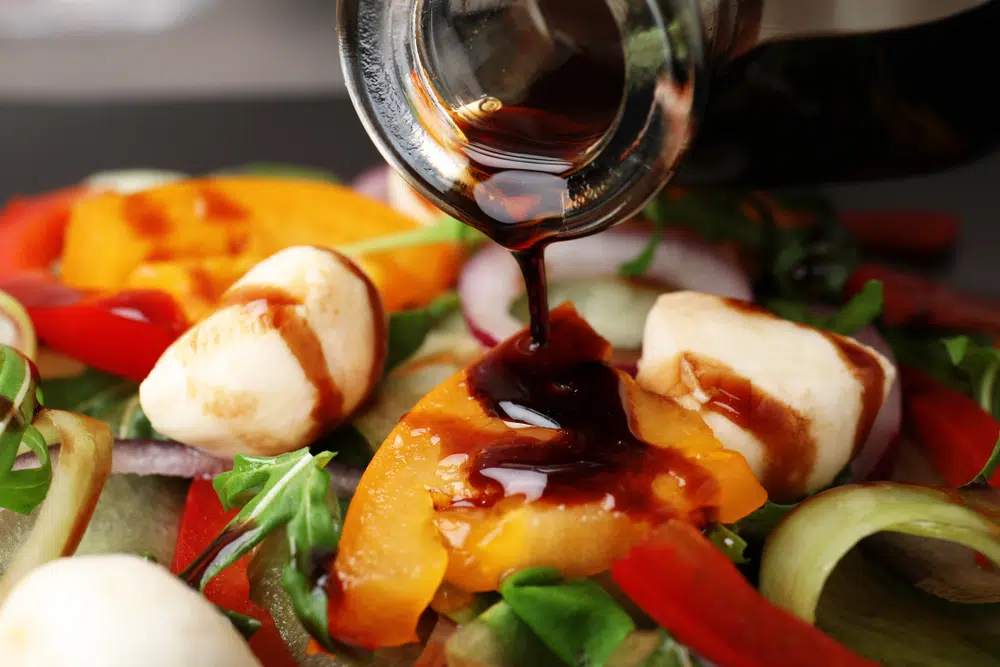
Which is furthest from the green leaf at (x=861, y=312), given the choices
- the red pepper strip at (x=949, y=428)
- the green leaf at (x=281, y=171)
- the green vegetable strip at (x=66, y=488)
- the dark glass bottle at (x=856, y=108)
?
the green leaf at (x=281, y=171)

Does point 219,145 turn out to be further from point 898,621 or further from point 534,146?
point 898,621

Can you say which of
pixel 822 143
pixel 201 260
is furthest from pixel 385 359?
pixel 822 143

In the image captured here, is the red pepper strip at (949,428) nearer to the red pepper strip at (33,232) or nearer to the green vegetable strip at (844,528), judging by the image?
the green vegetable strip at (844,528)

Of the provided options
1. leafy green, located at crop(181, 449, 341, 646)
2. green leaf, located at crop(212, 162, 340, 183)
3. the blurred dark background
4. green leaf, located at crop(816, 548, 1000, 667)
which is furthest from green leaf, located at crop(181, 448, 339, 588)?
the blurred dark background

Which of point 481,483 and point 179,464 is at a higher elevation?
point 481,483

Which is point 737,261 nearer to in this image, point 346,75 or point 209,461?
point 346,75

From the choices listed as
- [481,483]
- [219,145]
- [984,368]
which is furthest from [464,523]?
[219,145]
